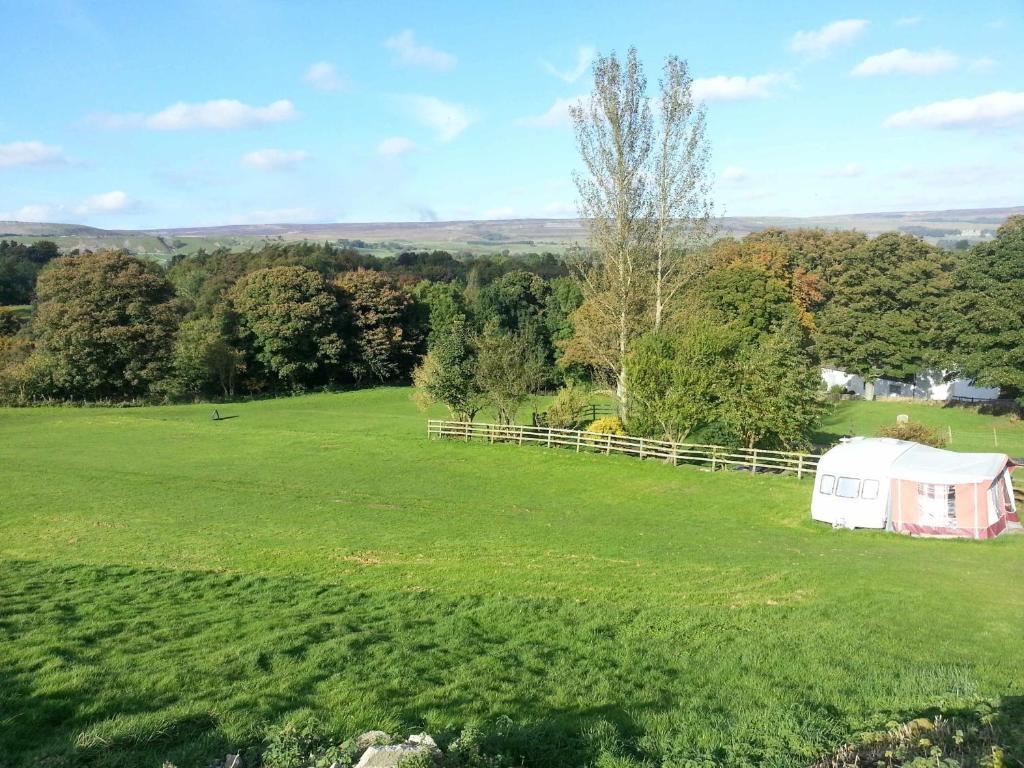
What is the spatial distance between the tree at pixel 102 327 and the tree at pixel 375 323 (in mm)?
16835

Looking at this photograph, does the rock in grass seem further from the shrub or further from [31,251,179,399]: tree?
[31,251,179,399]: tree

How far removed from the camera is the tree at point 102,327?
51062mm

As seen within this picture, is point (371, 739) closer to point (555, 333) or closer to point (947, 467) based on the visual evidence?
point (947, 467)

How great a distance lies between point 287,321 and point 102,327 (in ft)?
45.4

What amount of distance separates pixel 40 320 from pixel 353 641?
5533 cm

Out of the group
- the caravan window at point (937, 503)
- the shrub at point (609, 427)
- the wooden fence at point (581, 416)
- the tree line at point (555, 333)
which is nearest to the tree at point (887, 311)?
the tree line at point (555, 333)

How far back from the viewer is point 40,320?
52.1 meters

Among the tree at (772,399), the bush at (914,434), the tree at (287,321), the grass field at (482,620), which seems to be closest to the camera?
the grass field at (482,620)

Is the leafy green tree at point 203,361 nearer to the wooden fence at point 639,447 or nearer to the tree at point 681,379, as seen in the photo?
the wooden fence at point 639,447

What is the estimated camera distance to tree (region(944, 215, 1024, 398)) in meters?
41.7

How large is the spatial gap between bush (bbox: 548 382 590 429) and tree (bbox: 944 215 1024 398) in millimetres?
26166

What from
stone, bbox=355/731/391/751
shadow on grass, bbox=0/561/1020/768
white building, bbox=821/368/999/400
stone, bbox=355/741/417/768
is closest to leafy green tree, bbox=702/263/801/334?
white building, bbox=821/368/999/400

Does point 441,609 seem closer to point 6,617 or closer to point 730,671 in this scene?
point 730,671

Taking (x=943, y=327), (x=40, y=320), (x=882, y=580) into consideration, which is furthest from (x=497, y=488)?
(x=40, y=320)
